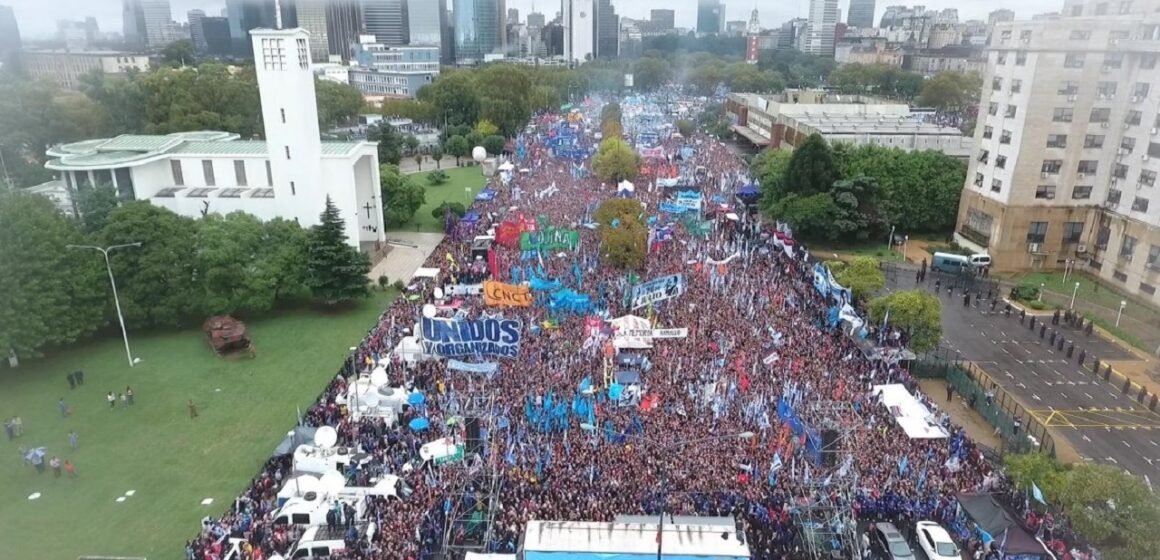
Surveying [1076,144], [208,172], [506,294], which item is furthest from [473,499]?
[1076,144]

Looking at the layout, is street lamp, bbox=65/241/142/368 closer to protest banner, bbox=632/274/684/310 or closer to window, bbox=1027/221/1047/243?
protest banner, bbox=632/274/684/310

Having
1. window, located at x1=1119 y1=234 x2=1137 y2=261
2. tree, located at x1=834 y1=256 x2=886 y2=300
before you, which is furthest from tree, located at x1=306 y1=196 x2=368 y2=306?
window, located at x1=1119 y1=234 x2=1137 y2=261

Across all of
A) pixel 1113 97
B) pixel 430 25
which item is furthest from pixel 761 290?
pixel 430 25

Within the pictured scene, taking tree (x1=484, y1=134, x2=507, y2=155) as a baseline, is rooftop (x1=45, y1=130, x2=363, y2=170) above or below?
above

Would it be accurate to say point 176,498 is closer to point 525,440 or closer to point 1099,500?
point 525,440

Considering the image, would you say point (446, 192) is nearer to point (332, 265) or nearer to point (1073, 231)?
point (332, 265)

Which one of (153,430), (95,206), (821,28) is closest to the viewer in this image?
(153,430)

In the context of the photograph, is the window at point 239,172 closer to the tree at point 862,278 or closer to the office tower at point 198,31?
the office tower at point 198,31
